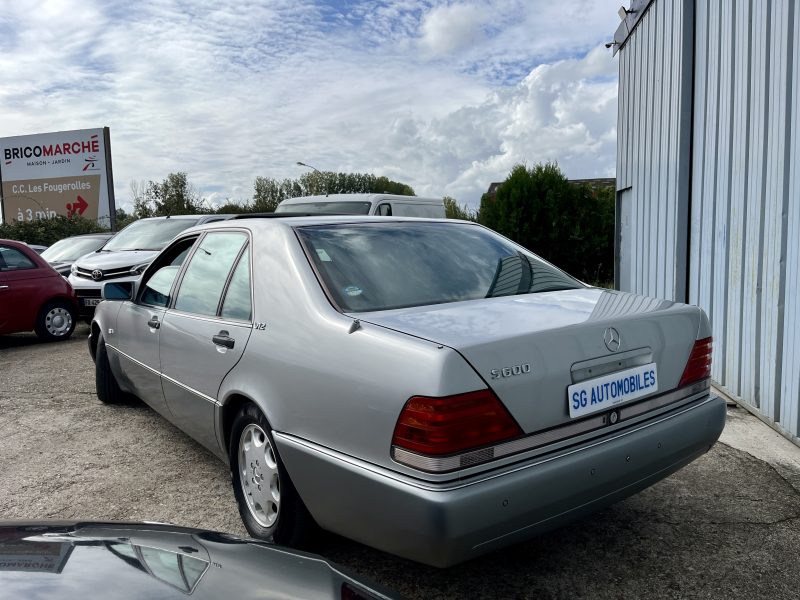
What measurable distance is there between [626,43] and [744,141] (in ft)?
18.7

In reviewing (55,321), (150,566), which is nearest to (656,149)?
(150,566)

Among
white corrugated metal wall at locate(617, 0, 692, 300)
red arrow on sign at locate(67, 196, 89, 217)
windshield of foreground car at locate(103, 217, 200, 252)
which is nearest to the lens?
white corrugated metal wall at locate(617, 0, 692, 300)

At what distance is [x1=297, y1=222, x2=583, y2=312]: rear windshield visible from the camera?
2.81 m

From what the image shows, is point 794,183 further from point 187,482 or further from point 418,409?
point 187,482

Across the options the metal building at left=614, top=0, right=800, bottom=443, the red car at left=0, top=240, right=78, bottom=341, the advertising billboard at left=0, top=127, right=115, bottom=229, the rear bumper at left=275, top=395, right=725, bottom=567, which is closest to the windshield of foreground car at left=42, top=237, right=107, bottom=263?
the red car at left=0, top=240, right=78, bottom=341

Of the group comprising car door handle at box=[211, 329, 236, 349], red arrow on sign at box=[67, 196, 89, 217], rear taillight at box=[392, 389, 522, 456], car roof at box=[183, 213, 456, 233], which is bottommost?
rear taillight at box=[392, 389, 522, 456]

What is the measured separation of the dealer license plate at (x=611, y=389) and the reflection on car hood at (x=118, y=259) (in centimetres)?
836

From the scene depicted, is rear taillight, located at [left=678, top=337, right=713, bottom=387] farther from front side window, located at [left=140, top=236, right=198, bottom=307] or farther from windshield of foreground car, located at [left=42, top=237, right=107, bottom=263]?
windshield of foreground car, located at [left=42, top=237, right=107, bottom=263]

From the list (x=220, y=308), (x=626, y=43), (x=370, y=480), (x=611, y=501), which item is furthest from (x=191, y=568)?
(x=626, y=43)

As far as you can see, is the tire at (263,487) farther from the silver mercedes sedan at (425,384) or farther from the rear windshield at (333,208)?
the rear windshield at (333,208)

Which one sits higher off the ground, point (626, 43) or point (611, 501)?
point (626, 43)

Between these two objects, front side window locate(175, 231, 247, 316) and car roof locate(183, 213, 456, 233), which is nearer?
car roof locate(183, 213, 456, 233)

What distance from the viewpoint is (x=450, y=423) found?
210cm

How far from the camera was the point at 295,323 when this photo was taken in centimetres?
271
